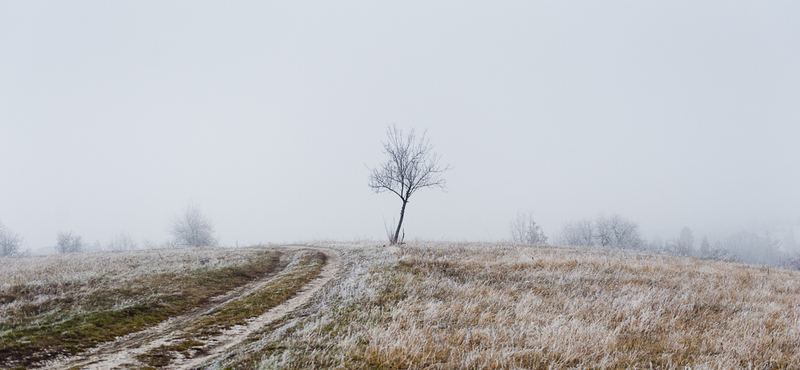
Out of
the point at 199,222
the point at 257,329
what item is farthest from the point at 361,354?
the point at 199,222

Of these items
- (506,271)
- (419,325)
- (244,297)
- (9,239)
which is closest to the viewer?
(419,325)

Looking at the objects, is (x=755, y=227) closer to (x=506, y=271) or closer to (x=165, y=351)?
(x=506, y=271)

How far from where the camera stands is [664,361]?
5684mm

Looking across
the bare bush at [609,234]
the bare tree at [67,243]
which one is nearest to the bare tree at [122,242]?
the bare tree at [67,243]

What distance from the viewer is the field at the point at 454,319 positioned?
571 cm

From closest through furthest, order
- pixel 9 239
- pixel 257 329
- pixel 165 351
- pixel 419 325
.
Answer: pixel 165 351 → pixel 419 325 → pixel 257 329 → pixel 9 239

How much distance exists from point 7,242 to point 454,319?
92.0m

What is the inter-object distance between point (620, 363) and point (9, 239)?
97.0 meters

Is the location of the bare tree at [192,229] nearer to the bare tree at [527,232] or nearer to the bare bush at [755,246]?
the bare tree at [527,232]

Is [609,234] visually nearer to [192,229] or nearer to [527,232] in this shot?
[527,232]

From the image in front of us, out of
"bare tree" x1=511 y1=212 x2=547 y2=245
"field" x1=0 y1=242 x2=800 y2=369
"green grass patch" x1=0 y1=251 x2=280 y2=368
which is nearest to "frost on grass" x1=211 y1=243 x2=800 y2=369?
"field" x1=0 y1=242 x2=800 y2=369

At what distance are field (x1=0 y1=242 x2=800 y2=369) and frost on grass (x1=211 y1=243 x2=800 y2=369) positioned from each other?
0.12ft

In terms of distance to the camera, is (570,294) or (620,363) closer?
(620,363)

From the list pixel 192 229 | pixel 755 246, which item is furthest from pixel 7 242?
pixel 755 246
